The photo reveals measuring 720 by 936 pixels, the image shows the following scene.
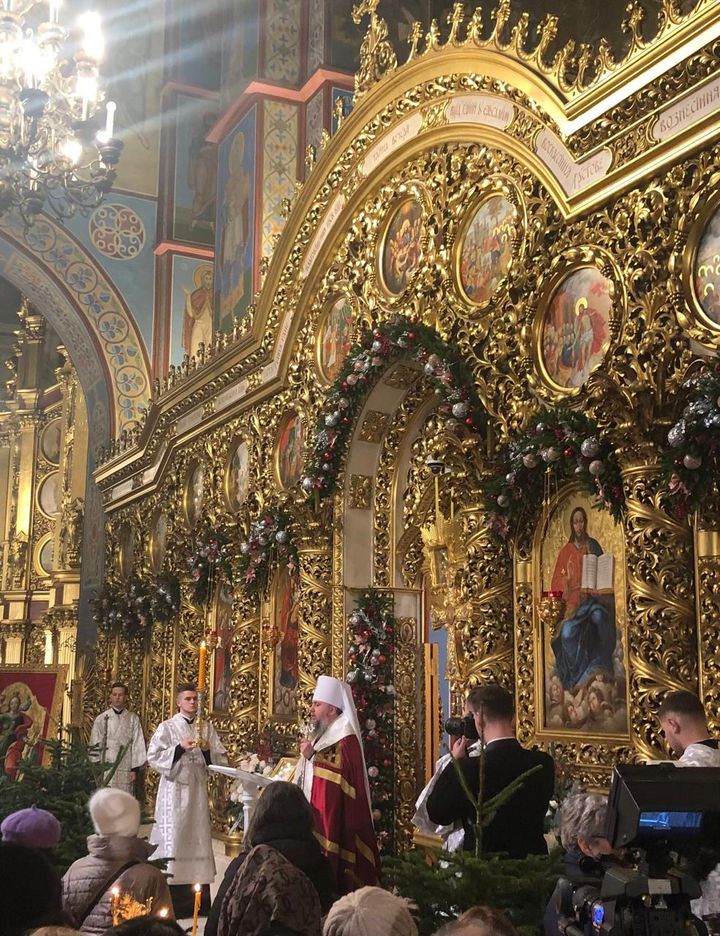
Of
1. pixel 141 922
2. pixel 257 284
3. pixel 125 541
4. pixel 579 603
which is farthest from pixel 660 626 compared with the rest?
pixel 125 541

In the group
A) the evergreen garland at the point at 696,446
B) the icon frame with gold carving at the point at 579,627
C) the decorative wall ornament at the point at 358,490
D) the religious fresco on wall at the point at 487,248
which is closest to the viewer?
the evergreen garland at the point at 696,446

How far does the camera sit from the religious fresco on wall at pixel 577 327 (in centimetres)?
738

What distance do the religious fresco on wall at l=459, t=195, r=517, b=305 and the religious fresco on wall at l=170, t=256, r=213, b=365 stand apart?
11.2 metres

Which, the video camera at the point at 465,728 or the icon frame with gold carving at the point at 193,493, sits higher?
the icon frame with gold carving at the point at 193,493

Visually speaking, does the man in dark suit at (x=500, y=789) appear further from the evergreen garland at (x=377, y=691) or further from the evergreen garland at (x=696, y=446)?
the evergreen garland at (x=377, y=691)

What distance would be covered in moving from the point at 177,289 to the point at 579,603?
13.7 meters

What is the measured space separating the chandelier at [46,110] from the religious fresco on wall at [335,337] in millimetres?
2516

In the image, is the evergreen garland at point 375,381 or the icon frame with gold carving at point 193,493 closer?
the evergreen garland at point 375,381

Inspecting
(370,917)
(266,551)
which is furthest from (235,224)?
(370,917)

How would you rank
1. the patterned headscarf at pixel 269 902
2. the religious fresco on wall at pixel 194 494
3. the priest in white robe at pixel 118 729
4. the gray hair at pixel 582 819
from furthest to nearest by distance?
the religious fresco on wall at pixel 194 494 → the priest in white robe at pixel 118 729 → the gray hair at pixel 582 819 → the patterned headscarf at pixel 269 902

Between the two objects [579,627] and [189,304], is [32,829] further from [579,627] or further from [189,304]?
[189,304]

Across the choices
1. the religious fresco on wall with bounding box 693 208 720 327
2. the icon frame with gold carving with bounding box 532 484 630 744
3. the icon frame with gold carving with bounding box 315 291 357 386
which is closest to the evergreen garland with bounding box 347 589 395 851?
the icon frame with gold carving with bounding box 315 291 357 386

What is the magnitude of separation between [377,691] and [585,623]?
2.88 metres

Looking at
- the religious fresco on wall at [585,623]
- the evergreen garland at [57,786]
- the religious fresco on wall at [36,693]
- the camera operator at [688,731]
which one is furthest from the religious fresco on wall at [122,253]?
the camera operator at [688,731]
